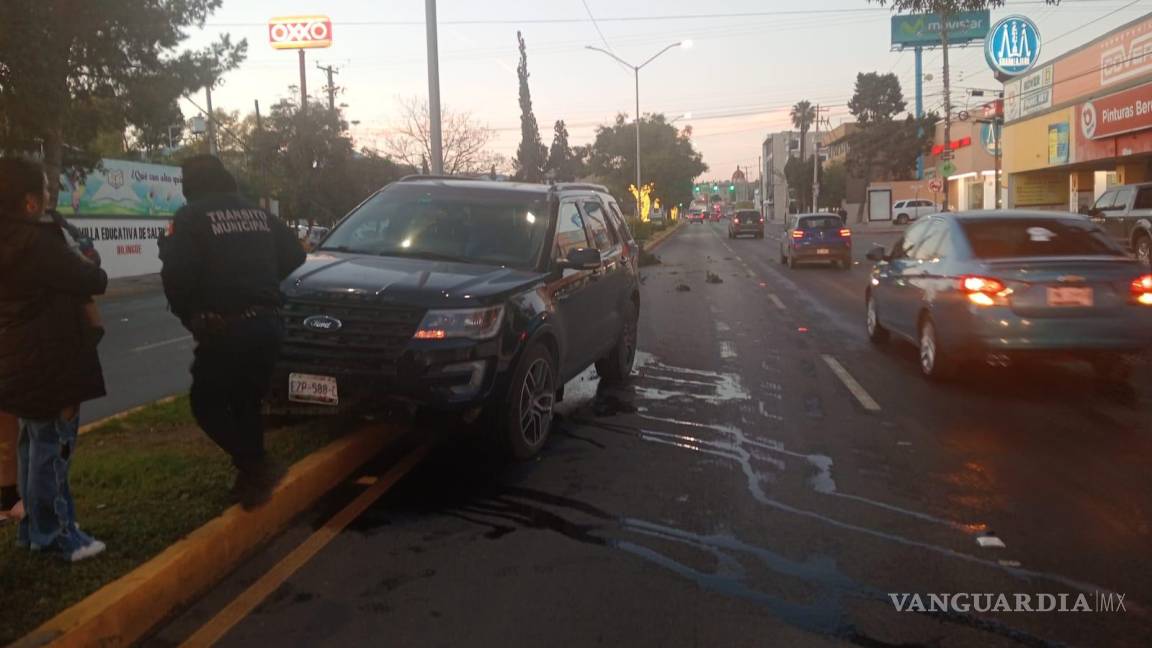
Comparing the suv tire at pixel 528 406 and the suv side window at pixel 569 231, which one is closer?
the suv tire at pixel 528 406

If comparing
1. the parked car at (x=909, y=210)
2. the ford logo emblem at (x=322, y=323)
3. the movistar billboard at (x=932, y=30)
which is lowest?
the ford logo emblem at (x=322, y=323)

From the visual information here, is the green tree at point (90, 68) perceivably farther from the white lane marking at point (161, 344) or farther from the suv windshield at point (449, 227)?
the suv windshield at point (449, 227)

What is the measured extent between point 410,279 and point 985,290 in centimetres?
504

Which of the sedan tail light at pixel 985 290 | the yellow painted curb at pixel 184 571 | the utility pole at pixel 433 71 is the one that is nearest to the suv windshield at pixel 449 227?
the yellow painted curb at pixel 184 571

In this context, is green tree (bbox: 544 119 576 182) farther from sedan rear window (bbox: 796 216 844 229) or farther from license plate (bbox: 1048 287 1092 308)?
license plate (bbox: 1048 287 1092 308)

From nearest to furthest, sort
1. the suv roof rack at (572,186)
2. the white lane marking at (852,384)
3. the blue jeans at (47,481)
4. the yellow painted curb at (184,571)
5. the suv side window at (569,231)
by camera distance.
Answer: the yellow painted curb at (184,571) < the blue jeans at (47,481) < the suv side window at (569,231) < the suv roof rack at (572,186) < the white lane marking at (852,384)

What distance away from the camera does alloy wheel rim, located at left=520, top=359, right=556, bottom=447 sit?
6.59m

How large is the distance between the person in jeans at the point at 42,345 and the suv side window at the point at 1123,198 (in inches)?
922

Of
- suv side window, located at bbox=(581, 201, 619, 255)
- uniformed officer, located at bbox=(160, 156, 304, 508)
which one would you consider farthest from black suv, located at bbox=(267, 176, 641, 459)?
uniformed officer, located at bbox=(160, 156, 304, 508)

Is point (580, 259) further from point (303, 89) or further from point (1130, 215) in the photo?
point (303, 89)

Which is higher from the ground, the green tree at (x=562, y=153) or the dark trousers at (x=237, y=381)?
the green tree at (x=562, y=153)

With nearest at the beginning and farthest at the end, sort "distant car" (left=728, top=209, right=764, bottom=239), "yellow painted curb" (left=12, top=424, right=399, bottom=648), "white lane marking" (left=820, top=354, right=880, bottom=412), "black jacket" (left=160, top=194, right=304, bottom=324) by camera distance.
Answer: "yellow painted curb" (left=12, top=424, right=399, bottom=648), "black jacket" (left=160, top=194, right=304, bottom=324), "white lane marking" (left=820, top=354, right=880, bottom=412), "distant car" (left=728, top=209, right=764, bottom=239)

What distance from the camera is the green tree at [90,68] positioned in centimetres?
1902

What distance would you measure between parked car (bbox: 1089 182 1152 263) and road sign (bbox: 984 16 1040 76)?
2186cm
